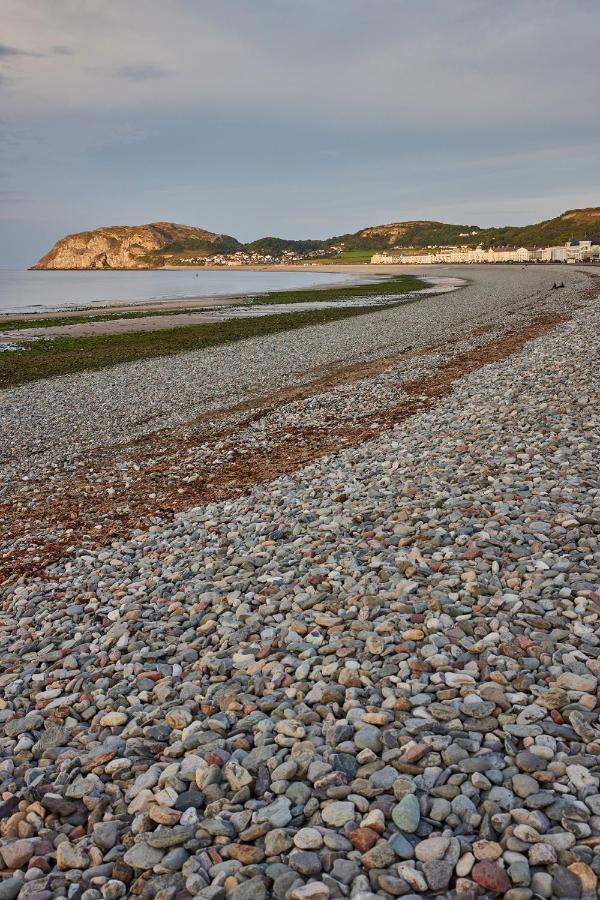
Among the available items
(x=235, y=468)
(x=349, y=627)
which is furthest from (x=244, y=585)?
(x=235, y=468)

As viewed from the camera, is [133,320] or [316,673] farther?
[133,320]

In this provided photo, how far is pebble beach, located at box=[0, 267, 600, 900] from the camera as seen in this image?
449cm

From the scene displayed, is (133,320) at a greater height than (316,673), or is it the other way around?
(133,320)

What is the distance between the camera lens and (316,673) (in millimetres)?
6551

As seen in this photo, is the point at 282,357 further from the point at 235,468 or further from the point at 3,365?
the point at 235,468

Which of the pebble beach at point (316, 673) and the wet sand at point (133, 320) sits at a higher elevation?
the wet sand at point (133, 320)

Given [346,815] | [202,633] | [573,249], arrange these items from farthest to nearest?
[573,249]
[202,633]
[346,815]

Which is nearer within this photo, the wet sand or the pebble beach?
the pebble beach

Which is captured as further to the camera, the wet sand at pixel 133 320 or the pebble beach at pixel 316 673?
the wet sand at pixel 133 320

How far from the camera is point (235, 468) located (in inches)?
619

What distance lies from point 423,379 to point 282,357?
1141 cm

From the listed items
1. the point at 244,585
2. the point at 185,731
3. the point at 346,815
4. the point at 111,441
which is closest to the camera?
the point at 346,815

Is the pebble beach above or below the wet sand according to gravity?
below

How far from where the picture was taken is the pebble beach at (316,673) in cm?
449
